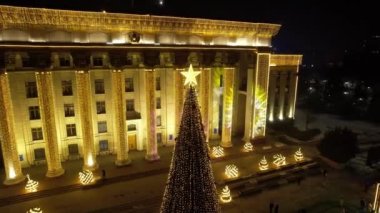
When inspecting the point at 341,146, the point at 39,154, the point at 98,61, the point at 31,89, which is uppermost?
the point at 98,61

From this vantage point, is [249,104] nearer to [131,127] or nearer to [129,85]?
[131,127]

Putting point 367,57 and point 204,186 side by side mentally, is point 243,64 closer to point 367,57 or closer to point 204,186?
point 204,186

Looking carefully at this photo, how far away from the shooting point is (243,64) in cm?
3569

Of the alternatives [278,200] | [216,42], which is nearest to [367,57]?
[216,42]

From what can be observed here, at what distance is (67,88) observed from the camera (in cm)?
2839

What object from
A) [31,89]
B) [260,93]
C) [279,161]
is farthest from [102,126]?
[279,161]

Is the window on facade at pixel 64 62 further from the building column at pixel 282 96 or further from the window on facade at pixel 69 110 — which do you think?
the building column at pixel 282 96

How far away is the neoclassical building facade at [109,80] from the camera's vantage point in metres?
23.8

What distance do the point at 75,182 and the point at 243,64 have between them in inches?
946

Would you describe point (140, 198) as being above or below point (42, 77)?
below

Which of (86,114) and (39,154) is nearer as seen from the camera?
(86,114)

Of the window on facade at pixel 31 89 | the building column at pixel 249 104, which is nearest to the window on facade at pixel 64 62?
the window on facade at pixel 31 89

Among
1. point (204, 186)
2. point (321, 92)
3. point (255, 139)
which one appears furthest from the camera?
point (321, 92)

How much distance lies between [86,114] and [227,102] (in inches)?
630
